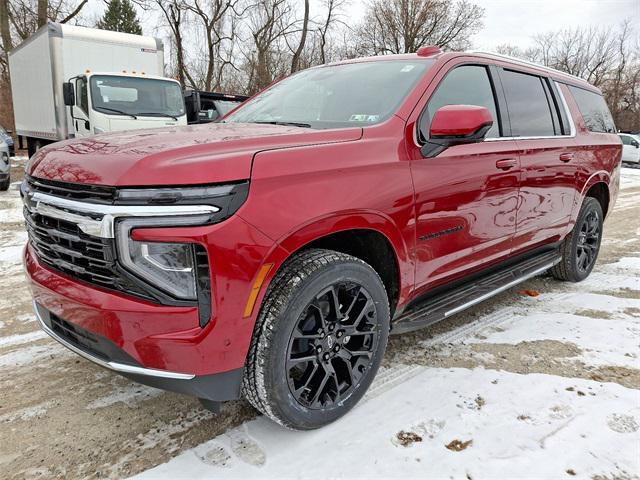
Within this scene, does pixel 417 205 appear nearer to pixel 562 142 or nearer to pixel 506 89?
pixel 506 89

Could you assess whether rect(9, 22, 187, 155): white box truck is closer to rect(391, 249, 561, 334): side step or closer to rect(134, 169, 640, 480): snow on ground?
rect(391, 249, 561, 334): side step

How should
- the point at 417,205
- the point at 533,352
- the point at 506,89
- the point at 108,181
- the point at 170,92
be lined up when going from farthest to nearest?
1. the point at 170,92
2. the point at 506,89
3. the point at 533,352
4. the point at 417,205
5. the point at 108,181

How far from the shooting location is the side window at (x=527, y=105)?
3480mm

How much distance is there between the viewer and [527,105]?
144 inches

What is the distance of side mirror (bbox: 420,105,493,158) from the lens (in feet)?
8.32

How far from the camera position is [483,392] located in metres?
2.67

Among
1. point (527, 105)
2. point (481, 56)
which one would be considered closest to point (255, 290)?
point (481, 56)

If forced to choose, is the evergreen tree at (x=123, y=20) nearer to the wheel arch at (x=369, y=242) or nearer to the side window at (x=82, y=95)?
the side window at (x=82, y=95)

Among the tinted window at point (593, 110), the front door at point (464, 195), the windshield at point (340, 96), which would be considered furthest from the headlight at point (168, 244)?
the tinted window at point (593, 110)

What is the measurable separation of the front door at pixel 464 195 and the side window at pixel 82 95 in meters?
8.69

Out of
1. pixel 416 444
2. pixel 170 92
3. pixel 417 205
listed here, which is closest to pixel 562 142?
pixel 417 205

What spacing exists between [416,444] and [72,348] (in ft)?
5.28

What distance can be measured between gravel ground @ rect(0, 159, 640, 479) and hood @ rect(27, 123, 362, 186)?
1223 millimetres

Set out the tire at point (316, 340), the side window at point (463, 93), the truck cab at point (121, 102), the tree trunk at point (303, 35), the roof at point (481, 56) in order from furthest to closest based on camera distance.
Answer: the tree trunk at point (303, 35) → the truck cab at point (121, 102) → the roof at point (481, 56) → the side window at point (463, 93) → the tire at point (316, 340)
